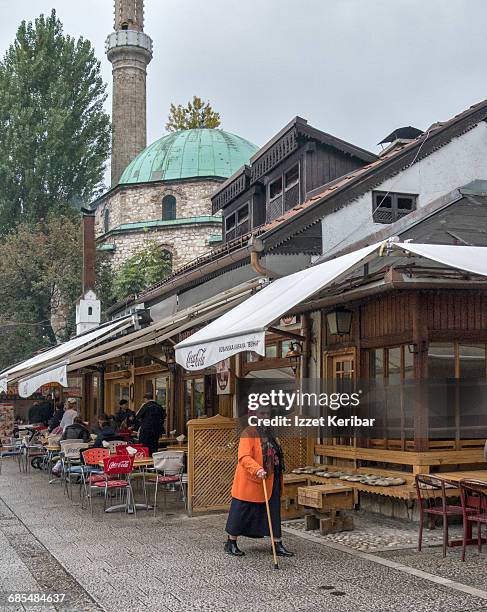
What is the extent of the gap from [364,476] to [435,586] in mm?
3662

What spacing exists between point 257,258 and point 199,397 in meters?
4.96

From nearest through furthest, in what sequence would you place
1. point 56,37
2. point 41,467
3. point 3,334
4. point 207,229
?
point 41,467 < point 3,334 < point 207,229 < point 56,37

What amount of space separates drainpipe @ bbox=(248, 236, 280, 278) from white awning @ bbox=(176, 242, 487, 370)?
203 cm

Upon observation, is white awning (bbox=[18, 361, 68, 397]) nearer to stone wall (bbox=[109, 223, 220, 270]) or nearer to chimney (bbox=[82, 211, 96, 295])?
chimney (bbox=[82, 211, 96, 295])

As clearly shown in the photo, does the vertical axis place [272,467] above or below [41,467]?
above

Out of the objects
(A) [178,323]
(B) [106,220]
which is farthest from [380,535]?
(B) [106,220]

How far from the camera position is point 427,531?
9852 mm

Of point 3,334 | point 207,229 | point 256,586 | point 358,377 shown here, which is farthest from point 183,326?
point 207,229

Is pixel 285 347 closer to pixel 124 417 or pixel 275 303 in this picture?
pixel 275 303

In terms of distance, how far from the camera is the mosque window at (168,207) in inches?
1832

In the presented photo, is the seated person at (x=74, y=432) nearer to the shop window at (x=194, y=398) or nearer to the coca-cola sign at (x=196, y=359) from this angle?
the shop window at (x=194, y=398)

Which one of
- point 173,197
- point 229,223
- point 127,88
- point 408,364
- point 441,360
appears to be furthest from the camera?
point 127,88

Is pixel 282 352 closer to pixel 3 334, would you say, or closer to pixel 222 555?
pixel 222 555

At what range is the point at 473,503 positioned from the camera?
8422 mm
